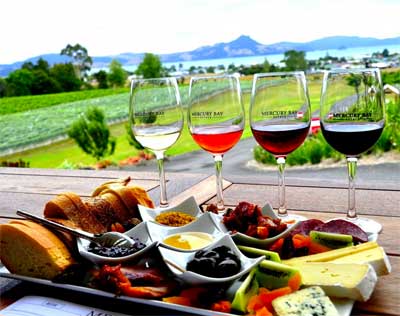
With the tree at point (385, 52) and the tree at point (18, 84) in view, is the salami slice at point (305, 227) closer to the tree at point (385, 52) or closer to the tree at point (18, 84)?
the tree at point (385, 52)

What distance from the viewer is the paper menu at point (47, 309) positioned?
2.21 feet

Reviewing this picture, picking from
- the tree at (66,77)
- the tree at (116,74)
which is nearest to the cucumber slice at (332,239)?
the tree at (66,77)

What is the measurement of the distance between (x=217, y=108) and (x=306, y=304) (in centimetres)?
46

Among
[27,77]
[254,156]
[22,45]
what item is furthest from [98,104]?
[254,156]

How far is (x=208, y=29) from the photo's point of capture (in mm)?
6676

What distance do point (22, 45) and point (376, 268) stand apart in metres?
4.84

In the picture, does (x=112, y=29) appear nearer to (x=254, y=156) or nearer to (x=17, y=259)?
(x=254, y=156)

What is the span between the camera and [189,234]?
864 mm

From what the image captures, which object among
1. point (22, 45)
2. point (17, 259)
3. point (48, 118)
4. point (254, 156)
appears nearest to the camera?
point (17, 259)

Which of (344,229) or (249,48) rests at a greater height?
(249,48)

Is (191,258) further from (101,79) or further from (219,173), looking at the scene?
(101,79)

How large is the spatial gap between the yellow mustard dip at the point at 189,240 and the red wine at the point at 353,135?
284 mm

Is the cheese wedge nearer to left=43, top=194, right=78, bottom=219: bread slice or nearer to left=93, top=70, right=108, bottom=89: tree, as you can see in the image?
left=43, top=194, right=78, bottom=219: bread slice

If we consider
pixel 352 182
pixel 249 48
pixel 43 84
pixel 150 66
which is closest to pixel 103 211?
pixel 352 182
